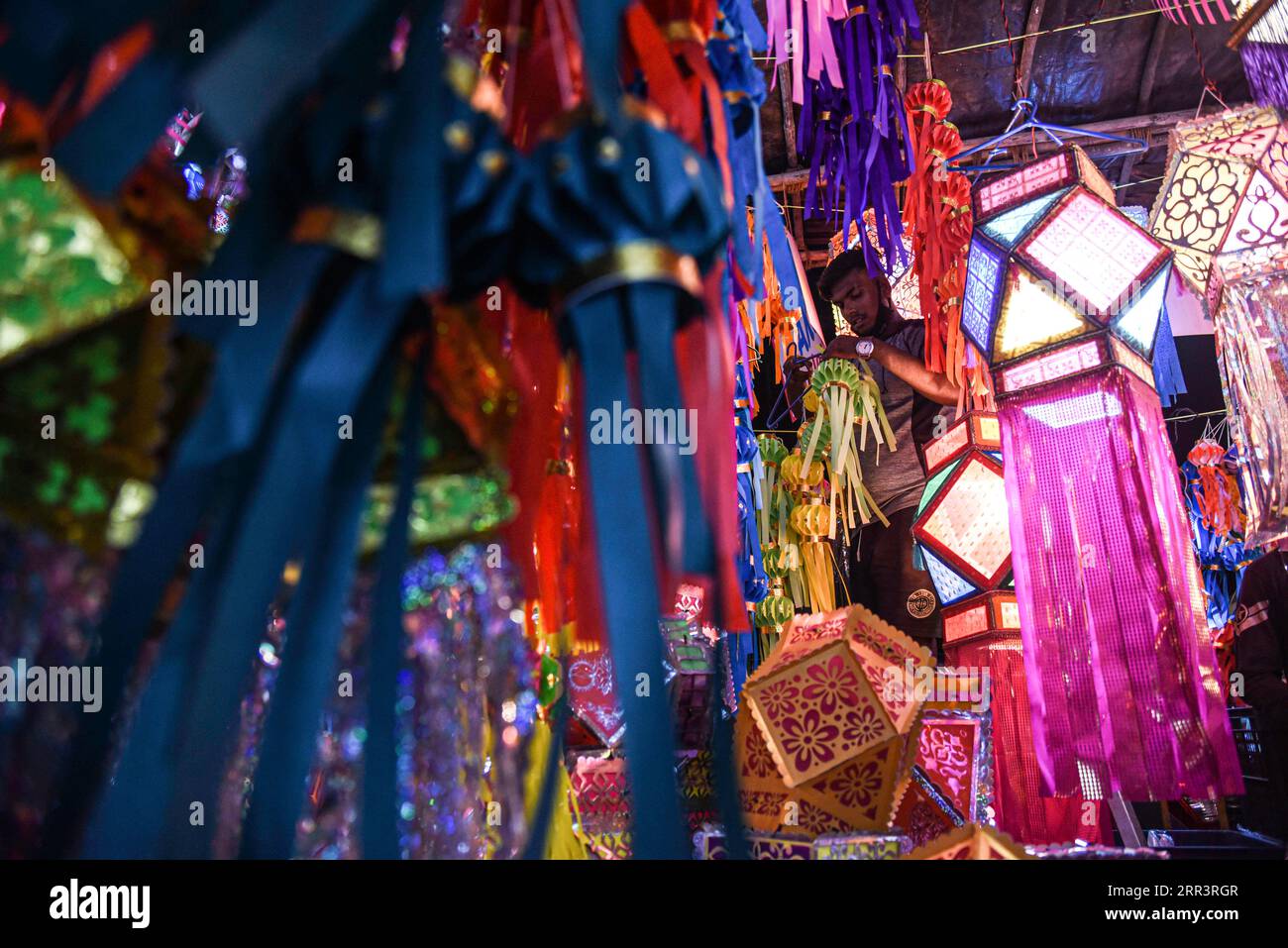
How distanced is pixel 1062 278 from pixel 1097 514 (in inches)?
13.2

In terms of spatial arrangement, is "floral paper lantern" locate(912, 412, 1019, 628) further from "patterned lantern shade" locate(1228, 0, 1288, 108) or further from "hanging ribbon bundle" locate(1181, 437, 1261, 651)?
"hanging ribbon bundle" locate(1181, 437, 1261, 651)

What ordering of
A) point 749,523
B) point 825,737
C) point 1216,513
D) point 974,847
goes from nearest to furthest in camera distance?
point 974,847 → point 825,737 → point 749,523 → point 1216,513

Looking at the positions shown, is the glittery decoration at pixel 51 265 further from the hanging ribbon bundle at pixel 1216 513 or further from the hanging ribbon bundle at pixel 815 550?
the hanging ribbon bundle at pixel 1216 513

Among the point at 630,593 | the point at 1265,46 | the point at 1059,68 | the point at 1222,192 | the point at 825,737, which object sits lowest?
the point at 825,737

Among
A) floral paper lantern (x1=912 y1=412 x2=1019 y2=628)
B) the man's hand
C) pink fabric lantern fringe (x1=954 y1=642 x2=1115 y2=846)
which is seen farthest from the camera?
the man's hand

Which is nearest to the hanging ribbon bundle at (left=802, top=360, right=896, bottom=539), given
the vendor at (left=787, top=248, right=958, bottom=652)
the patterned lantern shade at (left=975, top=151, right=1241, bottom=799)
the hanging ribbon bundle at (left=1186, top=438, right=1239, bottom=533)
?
the vendor at (left=787, top=248, right=958, bottom=652)

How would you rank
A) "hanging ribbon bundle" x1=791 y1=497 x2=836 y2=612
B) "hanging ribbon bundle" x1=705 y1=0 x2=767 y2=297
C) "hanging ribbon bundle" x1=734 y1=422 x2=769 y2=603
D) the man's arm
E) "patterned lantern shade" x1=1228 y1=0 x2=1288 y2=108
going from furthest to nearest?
1. "hanging ribbon bundle" x1=791 y1=497 x2=836 y2=612
2. the man's arm
3. "hanging ribbon bundle" x1=734 y1=422 x2=769 y2=603
4. "patterned lantern shade" x1=1228 y1=0 x2=1288 y2=108
5. "hanging ribbon bundle" x1=705 y1=0 x2=767 y2=297

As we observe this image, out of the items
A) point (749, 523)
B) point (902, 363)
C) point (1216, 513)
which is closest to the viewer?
point (749, 523)

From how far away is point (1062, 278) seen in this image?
126 cm

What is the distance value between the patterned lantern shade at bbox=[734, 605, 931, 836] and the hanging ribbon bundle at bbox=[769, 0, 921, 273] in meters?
0.71

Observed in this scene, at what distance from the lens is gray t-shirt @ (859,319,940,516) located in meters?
3.10

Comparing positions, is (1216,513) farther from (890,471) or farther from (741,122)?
(741,122)

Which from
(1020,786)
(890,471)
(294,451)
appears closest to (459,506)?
(294,451)

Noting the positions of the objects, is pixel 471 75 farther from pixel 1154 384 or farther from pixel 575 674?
pixel 1154 384
